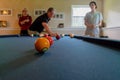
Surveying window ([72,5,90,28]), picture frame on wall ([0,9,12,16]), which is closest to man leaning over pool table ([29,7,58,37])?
picture frame on wall ([0,9,12,16])

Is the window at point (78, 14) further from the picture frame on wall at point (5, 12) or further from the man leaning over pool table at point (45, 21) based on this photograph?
the man leaning over pool table at point (45, 21)

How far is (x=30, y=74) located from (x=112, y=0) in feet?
21.1

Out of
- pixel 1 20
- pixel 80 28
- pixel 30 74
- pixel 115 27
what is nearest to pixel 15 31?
pixel 1 20

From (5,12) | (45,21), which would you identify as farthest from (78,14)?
(45,21)

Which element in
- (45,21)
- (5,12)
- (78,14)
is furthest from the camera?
(78,14)

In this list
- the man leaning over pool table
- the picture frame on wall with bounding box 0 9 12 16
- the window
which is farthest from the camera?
the window

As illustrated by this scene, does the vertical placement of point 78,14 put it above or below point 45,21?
above

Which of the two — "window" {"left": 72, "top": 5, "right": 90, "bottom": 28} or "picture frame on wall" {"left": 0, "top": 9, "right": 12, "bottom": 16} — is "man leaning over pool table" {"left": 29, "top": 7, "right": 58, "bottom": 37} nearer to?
"picture frame on wall" {"left": 0, "top": 9, "right": 12, "bottom": 16}

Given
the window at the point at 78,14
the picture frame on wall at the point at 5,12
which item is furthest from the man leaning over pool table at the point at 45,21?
the window at the point at 78,14

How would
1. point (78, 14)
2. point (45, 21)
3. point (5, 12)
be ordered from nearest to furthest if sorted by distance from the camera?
point (45, 21) < point (5, 12) < point (78, 14)

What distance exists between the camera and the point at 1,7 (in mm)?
7684

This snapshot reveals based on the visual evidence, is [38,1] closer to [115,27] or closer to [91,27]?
[115,27]

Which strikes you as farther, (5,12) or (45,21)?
(5,12)

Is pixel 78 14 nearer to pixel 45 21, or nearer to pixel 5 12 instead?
pixel 5 12
